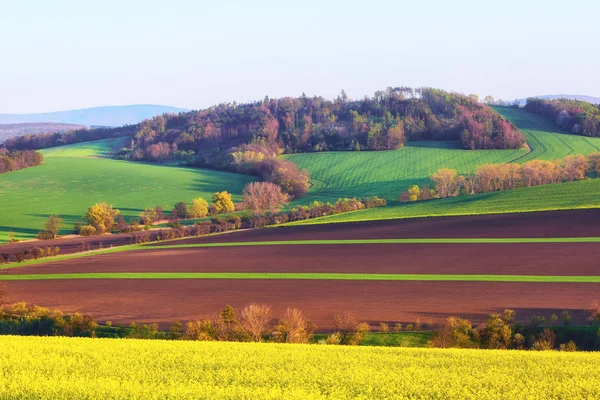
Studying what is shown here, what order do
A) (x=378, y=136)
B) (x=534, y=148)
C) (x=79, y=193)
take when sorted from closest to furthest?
(x=79, y=193) → (x=534, y=148) → (x=378, y=136)

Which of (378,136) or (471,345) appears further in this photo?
(378,136)

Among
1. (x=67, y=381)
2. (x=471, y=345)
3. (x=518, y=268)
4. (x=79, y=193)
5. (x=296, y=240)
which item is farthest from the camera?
(x=79, y=193)

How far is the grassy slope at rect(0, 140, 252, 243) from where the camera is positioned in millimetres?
83688

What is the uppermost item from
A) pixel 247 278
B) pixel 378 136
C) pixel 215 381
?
pixel 378 136

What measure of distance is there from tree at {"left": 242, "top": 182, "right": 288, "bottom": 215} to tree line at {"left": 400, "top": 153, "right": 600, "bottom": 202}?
17.6 metres

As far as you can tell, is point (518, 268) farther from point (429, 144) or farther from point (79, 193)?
point (429, 144)

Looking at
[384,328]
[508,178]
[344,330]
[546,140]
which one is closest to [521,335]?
[384,328]

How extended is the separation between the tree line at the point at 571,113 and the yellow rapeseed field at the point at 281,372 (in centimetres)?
11701

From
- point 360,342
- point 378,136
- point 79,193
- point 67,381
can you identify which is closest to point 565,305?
point 360,342

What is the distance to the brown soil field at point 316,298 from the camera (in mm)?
33297

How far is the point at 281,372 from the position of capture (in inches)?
701

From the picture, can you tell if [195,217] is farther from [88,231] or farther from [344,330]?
[344,330]

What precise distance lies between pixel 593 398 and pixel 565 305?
64.2 ft

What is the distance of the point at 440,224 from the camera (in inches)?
2338
